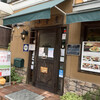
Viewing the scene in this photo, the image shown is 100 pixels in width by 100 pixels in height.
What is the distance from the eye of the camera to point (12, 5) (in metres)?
6.41

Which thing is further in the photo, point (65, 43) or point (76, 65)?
point (65, 43)

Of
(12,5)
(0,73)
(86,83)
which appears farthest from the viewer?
(12,5)

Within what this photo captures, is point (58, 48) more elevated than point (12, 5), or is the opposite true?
point (12, 5)

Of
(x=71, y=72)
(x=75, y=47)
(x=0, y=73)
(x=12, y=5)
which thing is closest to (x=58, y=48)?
(x=75, y=47)

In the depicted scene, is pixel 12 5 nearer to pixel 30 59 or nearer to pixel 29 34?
pixel 29 34

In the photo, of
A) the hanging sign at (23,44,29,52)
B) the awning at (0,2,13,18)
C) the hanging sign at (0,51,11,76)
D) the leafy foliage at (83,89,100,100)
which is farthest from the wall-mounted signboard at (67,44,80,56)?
the awning at (0,2,13,18)

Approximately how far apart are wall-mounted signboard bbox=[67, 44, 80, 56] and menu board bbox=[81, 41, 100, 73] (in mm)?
205

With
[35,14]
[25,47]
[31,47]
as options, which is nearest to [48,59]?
[31,47]

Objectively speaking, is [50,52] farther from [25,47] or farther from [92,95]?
[92,95]

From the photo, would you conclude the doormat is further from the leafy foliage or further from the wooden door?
the leafy foliage

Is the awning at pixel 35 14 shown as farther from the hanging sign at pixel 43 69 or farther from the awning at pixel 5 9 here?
the hanging sign at pixel 43 69

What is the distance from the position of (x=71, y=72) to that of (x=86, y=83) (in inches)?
25.9

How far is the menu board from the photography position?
3.36 metres

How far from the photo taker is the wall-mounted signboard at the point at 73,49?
3.74 metres
